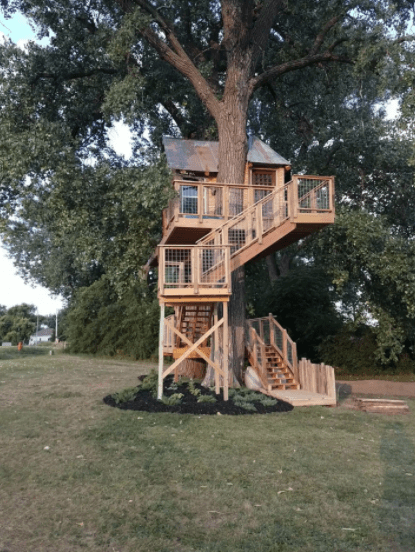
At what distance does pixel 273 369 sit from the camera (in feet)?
49.2

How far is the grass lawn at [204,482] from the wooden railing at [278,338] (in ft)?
11.3

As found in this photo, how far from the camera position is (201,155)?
58.0 ft

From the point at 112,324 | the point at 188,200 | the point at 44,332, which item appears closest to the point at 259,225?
the point at 188,200

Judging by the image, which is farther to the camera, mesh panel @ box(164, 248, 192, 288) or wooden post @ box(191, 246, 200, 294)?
mesh panel @ box(164, 248, 192, 288)

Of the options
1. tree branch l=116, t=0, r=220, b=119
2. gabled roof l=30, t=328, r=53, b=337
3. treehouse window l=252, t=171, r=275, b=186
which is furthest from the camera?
gabled roof l=30, t=328, r=53, b=337

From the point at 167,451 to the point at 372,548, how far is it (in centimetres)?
386

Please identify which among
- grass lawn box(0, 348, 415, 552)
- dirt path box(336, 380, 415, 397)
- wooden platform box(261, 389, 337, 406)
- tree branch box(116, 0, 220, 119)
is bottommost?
grass lawn box(0, 348, 415, 552)

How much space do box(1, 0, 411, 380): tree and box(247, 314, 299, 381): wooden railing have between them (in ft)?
3.49

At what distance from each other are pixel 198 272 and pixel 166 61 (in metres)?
9.33

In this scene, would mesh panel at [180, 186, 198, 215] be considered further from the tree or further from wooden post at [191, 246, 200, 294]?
wooden post at [191, 246, 200, 294]

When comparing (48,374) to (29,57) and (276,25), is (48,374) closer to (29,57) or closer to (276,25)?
(29,57)

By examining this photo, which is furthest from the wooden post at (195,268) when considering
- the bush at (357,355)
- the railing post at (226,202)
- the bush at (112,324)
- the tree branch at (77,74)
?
the bush at (112,324)

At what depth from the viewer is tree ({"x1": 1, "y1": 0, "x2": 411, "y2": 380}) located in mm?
15195

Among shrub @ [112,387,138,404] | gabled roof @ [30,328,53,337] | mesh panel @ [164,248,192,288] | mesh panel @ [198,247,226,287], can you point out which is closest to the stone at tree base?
mesh panel @ [198,247,226,287]
